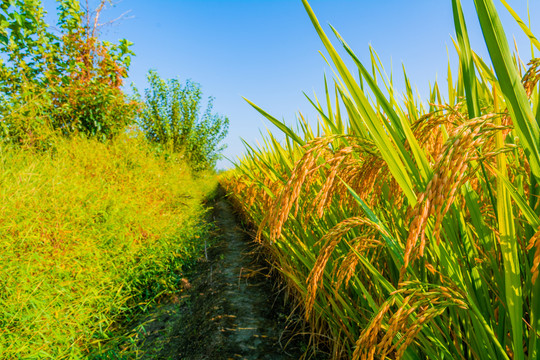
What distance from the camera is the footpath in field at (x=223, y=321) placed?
77.3 inches

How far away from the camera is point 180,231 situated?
4559mm

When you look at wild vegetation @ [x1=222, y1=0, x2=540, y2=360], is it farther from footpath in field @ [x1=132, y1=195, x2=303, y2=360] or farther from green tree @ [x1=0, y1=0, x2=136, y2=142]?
green tree @ [x1=0, y1=0, x2=136, y2=142]

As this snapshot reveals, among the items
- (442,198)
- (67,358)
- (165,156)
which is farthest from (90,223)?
(165,156)

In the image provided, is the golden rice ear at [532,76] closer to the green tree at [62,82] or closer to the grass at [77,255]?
the grass at [77,255]

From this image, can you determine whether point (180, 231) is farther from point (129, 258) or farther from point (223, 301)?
point (223, 301)

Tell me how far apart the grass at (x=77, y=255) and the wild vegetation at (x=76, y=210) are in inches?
0.5

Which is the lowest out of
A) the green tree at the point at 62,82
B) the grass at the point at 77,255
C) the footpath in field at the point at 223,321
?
the footpath in field at the point at 223,321

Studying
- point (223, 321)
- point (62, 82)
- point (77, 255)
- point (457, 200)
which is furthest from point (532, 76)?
point (62, 82)

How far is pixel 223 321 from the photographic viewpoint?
2293 millimetres

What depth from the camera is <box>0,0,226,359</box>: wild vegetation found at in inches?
→ 90.2

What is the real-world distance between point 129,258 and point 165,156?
5.47m

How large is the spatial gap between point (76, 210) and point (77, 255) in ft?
2.06

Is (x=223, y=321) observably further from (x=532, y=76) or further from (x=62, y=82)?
(x=62, y=82)

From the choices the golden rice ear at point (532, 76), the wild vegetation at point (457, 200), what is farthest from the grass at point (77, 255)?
the golden rice ear at point (532, 76)
